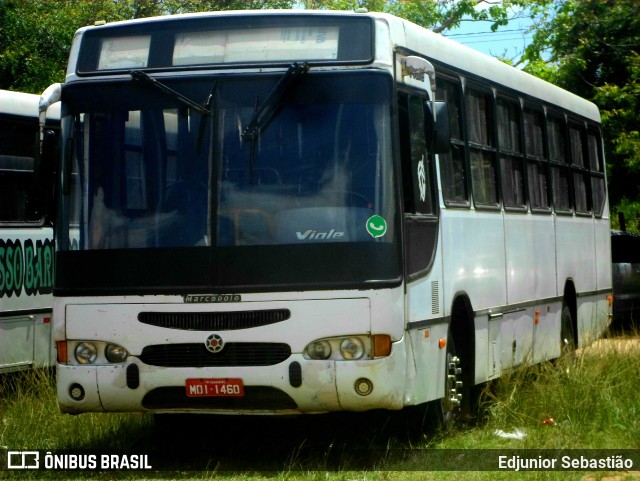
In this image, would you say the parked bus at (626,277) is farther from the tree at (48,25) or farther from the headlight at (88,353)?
the headlight at (88,353)

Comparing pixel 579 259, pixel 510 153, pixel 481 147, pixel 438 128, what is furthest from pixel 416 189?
pixel 579 259

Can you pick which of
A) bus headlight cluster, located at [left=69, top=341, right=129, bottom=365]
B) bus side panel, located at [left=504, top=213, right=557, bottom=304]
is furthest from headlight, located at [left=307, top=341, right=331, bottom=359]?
bus side panel, located at [left=504, top=213, right=557, bottom=304]

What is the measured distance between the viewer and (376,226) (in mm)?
9156

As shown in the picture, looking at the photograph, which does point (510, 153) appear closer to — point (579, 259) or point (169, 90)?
point (579, 259)

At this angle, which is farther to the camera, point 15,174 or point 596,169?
point 596,169

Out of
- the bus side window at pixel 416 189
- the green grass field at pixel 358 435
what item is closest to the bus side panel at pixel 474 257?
the bus side window at pixel 416 189

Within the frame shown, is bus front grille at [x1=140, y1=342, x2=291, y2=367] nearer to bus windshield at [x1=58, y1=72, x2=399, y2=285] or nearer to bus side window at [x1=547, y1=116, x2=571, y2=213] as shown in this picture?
bus windshield at [x1=58, y1=72, x2=399, y2=285]

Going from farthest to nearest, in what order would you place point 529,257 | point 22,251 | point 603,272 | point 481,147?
point 603,272 < point 529,257 < point 22,251 < point 481,147

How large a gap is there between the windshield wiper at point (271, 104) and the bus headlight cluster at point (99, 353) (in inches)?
65.2

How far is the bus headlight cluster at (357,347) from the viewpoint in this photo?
29.7 feet

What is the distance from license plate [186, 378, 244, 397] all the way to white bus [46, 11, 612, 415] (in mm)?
13

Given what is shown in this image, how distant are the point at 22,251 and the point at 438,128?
5.06 meters

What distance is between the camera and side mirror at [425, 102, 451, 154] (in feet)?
31.9

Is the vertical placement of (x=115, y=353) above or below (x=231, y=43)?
below
